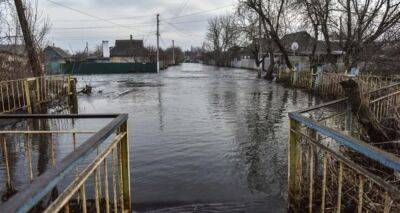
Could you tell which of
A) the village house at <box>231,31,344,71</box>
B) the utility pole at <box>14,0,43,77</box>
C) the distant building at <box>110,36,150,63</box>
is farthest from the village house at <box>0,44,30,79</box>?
the distant building at <box>110,36,150,63</box>

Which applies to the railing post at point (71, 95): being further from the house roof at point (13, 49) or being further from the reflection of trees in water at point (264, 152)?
the reflection of trees in water at point (264, 152)

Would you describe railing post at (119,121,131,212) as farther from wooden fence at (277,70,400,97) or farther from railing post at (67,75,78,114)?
railing post at (67,75,78,114)

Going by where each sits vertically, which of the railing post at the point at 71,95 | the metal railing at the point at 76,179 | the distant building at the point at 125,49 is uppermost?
the distant building at the point at 125,49

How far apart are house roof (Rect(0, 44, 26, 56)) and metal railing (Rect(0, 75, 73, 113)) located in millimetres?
2022

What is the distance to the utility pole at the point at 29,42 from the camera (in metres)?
15.0

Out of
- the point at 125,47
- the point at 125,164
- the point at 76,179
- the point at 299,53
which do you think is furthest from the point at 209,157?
the point at 125,47

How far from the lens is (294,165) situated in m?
4.12

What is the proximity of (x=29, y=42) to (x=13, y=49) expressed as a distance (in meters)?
1.65

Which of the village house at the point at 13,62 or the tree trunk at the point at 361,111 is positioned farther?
the village house at the point at 13,62

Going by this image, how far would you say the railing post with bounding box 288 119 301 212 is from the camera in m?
4.05

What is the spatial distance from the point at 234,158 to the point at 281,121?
14.1 feet

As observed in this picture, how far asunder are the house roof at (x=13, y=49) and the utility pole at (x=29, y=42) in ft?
3.04

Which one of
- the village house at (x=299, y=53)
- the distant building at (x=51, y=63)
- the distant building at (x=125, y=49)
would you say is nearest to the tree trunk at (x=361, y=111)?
the village house at (x=299, y=53)

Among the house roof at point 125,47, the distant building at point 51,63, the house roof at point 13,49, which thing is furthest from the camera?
the house roof at point 125,47
